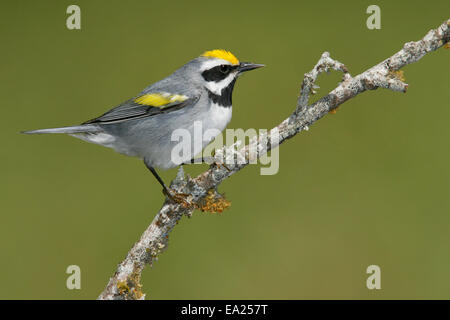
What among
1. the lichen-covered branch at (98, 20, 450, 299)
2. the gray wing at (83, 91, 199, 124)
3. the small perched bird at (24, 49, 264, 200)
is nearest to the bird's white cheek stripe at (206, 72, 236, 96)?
the small perched bird at (24, 49, 264, 200)

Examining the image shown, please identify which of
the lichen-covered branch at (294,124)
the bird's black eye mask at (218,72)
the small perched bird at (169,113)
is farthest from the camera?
the bird's black eye mask at (218,72)

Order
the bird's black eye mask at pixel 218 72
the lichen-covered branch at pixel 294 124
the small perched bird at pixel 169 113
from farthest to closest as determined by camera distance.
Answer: the bird's black eye mask at pixel 218 72 < the small perched bird at pixel 169 113 < the lichen-covered branch at pixel 294 124

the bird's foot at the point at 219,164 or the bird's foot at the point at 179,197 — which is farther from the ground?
the bird's foot at the point at 219,164

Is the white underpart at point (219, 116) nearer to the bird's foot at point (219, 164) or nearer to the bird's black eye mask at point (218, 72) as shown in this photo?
the bird's black eye mask at point (218, 72)

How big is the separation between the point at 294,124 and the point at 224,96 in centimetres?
76

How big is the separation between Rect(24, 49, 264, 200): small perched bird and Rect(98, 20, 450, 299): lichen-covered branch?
1.78 ft

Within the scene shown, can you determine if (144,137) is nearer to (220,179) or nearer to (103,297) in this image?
(220,179)

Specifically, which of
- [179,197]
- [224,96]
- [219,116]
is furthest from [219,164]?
[224,96]

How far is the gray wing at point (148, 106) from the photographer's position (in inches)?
104

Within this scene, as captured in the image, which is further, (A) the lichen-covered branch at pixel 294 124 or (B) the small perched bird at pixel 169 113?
(B) the small perched bird at pixel 169 113

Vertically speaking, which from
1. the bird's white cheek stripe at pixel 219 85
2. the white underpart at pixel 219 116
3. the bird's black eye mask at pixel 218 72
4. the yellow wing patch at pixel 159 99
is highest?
the bird's black eye mask at pixel 218 72

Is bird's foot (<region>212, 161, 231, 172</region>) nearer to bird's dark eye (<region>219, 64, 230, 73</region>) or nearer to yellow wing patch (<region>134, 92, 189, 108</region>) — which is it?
yellow wing patch (<region>134, 92, 189, 108</region>)

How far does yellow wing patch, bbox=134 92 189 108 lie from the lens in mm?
2640

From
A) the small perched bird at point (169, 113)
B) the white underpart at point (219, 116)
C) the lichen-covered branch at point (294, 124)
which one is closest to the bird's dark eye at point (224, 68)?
the small perched bird at point (169, 113)
